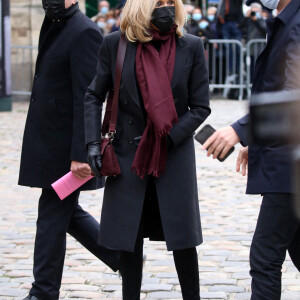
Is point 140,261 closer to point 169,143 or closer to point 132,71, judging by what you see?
point 169,143

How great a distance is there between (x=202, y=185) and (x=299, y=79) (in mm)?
5676

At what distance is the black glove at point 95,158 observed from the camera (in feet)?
14.9

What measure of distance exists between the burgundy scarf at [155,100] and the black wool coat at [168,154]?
0.05 metres

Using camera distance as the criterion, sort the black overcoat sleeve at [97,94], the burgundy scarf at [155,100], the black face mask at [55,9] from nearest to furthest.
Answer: the burgundy scarf at [155,100]
the black overcoat sleeve at [97,94]
the black face mask at [55,9]

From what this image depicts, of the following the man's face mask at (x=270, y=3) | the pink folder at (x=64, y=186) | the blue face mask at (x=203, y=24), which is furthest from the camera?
the blue face mask at (x=203, y=24)

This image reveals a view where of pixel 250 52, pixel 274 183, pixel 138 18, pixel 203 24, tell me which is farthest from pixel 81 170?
pixel 203 24

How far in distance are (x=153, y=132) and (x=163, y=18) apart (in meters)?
0.55

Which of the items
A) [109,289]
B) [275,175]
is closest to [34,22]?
[109,289]

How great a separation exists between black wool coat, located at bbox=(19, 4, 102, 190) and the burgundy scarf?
573 mm

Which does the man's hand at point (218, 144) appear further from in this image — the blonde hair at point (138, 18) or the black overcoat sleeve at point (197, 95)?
the blonde hair at point (138, 18)

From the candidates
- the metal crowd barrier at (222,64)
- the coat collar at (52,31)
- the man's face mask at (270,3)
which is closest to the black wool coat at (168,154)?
the man's face mask at (270,3)

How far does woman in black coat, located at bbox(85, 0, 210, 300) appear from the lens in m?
4.41

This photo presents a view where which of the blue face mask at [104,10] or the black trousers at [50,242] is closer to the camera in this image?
the black trousers at [50,242]

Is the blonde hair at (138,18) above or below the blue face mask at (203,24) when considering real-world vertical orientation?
above
